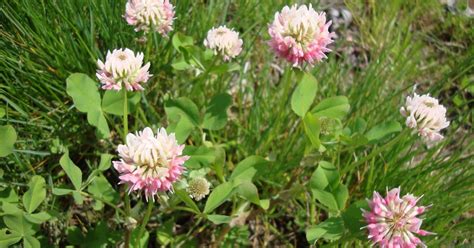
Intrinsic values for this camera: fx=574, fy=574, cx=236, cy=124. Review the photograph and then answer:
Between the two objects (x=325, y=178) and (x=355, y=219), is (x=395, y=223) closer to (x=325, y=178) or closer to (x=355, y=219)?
(x=355, y=219)

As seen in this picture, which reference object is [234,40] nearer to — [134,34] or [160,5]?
[160,5]

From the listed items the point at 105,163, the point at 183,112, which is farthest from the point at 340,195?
the point at 105,163

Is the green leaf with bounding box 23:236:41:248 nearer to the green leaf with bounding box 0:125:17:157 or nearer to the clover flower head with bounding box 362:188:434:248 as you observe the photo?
the green leaf with bounding box 0:125:17:157

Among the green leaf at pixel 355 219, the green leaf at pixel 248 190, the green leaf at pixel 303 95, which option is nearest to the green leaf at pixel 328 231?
the green leaf at pixel 355 219

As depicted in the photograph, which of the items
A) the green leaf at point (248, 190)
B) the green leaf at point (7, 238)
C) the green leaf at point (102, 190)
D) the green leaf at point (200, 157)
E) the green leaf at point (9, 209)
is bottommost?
the green leaf at point (7, 238)

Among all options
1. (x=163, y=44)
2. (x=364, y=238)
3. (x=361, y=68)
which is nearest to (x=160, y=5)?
(x=163, y=44)

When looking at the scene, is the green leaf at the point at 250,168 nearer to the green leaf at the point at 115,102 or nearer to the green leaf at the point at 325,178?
the green leaf at the point at 325,178
